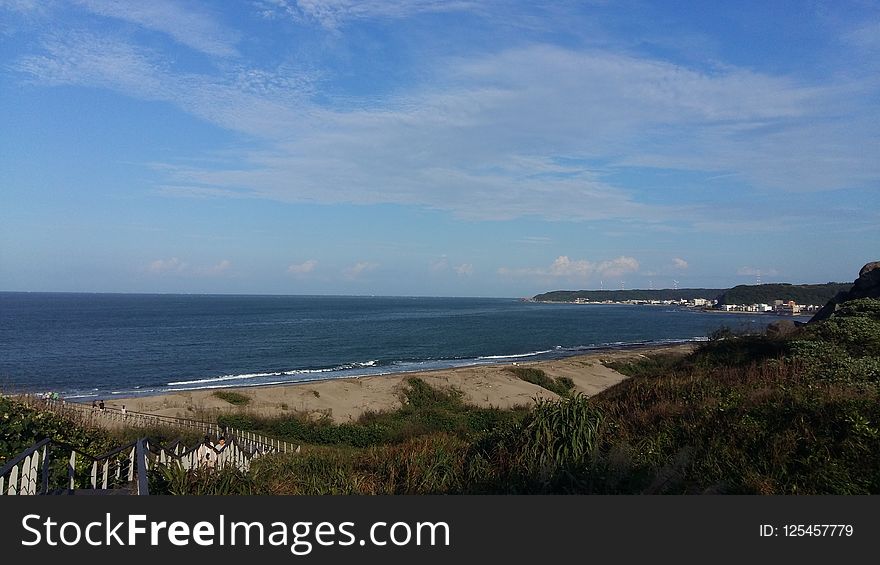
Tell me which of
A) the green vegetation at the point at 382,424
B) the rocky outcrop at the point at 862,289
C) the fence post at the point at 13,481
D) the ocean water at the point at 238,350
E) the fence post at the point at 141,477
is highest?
the rocky outcrop at the point at 862,289

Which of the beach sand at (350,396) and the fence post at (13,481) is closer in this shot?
the fence post at (13,481)

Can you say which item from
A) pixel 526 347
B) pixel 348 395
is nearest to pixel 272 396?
pixel 348 395

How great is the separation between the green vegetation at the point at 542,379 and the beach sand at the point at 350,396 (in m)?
0.65

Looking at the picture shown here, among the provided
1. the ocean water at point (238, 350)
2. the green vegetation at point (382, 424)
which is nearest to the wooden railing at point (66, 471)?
the green vegetation at point (382, 424)

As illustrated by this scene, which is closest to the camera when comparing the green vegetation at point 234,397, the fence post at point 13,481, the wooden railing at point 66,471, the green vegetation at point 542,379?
the fence post at point 13,481

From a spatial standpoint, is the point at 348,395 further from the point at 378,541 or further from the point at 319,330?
the point at 319,330

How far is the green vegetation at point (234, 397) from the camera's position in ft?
111

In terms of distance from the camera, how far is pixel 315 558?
4594 millimetres

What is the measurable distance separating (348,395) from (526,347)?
1688 inches

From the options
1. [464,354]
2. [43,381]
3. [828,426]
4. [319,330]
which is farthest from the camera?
[319,330]

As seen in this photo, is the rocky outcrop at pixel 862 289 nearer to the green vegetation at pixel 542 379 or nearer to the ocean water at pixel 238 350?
the green vegetation at pixel 542 379

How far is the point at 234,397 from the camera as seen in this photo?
114ft

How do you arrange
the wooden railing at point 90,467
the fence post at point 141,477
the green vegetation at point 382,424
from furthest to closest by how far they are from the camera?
the green vegetation at point 382,424 → the wooden railing at point 90,467 → the fence post at point 141,477

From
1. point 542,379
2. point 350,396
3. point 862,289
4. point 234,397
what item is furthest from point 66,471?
point 542,379
